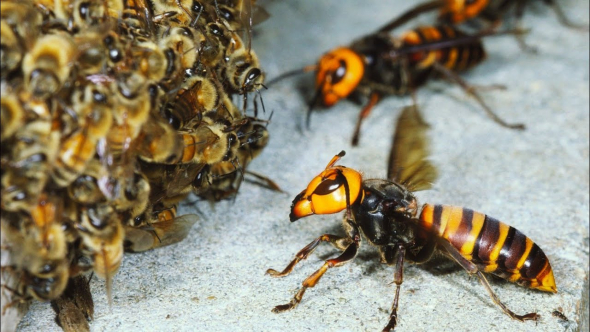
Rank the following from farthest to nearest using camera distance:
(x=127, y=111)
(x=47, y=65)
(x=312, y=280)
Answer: (x=312, y=280) → (x=127, y=111) → (x=47, y=65)

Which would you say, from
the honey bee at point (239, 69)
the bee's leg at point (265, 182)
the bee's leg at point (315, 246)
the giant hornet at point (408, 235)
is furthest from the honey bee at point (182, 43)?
the bee's leg at point (265, 182)

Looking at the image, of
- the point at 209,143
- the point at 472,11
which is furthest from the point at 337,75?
the point at 209,143

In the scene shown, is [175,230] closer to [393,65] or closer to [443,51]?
[393,65]

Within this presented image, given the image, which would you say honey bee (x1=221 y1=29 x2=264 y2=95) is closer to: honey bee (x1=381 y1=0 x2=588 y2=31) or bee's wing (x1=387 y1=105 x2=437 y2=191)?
bee's wing (x1=387 y1=105 x2=437 y2=191)

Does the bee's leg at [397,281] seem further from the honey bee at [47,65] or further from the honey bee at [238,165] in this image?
the honey bee at [47,65]

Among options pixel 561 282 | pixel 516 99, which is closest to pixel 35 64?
pixel 561 282

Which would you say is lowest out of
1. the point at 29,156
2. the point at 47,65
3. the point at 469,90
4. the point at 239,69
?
the point at 469,90
